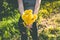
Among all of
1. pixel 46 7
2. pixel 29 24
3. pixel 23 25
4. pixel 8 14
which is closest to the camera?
pixel 29 24

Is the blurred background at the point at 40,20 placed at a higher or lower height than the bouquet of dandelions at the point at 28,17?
lower

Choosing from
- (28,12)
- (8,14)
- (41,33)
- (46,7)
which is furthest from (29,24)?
(46,7)

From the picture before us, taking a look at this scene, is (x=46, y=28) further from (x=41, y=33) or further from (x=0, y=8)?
(x=0, y=8)

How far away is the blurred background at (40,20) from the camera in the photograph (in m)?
4.34

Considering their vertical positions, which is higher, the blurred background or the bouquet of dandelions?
the bouquet of dandelions

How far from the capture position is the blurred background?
434 centimetres

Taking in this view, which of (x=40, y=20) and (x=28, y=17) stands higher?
(x=28, y=17)

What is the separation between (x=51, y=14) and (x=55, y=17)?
15cm

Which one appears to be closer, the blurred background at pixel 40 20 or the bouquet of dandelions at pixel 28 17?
the bouquet of dandelions at pixel 28 17

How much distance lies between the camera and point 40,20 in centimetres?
477

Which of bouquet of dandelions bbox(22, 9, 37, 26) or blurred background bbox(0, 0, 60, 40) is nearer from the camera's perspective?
bouquet of dandelions bbox(22, 9, 37, 26)

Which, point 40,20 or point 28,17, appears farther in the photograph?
point 40,20

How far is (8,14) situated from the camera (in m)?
4.70

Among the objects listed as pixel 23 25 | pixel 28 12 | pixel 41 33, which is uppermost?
pixel 28 12
